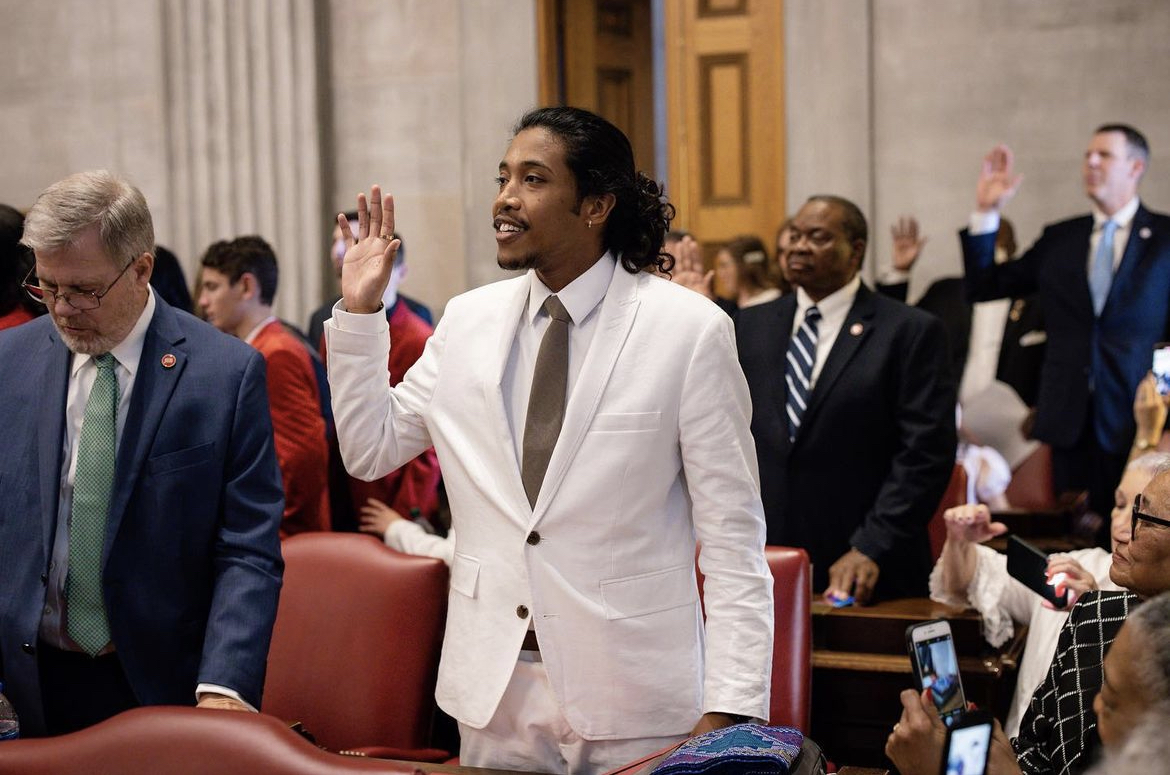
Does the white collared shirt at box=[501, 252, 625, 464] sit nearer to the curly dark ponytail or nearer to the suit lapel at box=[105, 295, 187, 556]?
the curly dark ponytail

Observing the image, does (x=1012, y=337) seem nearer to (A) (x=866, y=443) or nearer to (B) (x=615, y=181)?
(A) (x=866, y=443)

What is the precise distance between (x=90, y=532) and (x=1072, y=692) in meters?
1.65

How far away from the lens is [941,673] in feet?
5.88

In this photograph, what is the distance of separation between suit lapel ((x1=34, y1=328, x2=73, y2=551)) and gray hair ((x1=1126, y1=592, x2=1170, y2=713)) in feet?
5.38

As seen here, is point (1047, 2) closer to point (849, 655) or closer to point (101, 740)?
point (849, 655)

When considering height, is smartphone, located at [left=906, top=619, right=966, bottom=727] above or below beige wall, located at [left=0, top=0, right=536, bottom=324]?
below

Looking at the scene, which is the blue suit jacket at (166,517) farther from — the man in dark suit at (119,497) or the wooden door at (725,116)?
the wooden door at (725,116)

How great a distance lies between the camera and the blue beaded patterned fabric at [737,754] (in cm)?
172

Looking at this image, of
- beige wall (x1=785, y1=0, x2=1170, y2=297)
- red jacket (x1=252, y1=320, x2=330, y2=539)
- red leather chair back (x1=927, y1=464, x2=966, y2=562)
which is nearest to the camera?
red jacket (x1=252, y1=320, x2=330, y2=539)

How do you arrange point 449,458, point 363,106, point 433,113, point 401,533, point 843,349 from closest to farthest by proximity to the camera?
point 449,458
point 401,533
point 843,349
point 433,113
point 363,106

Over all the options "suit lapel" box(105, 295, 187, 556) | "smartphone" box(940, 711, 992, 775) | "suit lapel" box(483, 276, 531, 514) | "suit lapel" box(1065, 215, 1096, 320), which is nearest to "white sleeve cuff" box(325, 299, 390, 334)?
"suit lapel" box(483, 276, 531, 514)

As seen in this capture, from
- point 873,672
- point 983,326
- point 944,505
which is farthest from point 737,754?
point 983,326

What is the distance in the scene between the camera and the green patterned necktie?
2.21m

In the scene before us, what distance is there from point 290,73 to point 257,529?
210 inches
